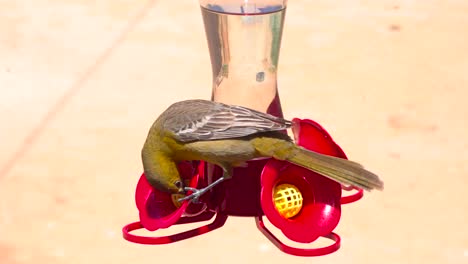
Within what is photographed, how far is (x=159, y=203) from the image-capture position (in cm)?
468

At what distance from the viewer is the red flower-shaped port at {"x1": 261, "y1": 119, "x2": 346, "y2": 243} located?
13.9 ft

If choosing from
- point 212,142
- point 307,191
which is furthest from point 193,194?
point 307,191

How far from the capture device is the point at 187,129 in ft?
14.2

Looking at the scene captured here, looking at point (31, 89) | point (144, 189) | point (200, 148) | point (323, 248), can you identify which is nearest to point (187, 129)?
point (200, 148)

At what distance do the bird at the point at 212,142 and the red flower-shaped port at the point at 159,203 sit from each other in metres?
0.14

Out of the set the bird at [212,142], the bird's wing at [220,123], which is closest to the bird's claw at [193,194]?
the bird at [212,142]

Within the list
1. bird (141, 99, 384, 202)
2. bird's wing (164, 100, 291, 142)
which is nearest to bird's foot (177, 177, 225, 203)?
bird (141, 99, 384, 202)

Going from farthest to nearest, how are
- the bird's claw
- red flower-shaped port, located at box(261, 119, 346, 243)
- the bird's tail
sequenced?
the bird's claw, red flower-shaped port, located at box(261, 119, 346, 243), the bird's tail

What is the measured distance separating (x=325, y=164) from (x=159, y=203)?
1009 millimetres

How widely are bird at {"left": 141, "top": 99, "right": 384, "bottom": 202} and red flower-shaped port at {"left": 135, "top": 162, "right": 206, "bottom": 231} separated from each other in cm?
14

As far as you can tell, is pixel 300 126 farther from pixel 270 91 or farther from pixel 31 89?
pixel 31 89

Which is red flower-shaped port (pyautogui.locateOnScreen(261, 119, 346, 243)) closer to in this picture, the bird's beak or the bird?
the bird

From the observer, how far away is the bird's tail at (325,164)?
4051mm

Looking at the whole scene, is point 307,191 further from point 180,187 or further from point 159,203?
point 159,203
